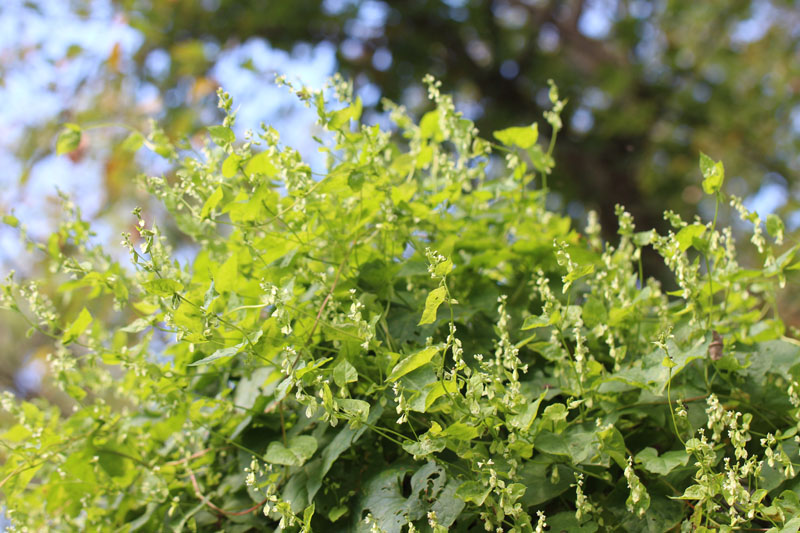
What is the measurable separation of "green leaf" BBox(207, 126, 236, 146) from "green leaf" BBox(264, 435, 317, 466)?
382 mm

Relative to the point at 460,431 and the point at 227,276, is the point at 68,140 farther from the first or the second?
the point at 460,431

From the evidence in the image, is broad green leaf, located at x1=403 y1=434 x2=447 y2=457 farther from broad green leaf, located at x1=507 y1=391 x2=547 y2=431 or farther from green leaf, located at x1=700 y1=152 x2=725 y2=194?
green leaf, located at x1=700 y1=152 x2=725 y2=194

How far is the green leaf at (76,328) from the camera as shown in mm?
933

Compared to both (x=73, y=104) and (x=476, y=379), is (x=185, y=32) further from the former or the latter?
(x=476, y=379)

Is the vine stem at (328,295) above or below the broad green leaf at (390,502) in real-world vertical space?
above

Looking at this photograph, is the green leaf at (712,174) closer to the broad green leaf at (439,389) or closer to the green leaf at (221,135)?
the broad green leaf at (439,389)

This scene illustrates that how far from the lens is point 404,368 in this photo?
707mm

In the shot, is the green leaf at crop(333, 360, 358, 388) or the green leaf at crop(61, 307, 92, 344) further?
the green leaf at crop(61, 307, 92, 344)

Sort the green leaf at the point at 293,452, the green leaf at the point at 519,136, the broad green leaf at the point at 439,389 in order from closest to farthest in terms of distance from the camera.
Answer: the broad green leaf at the point at 439,389
the green leaf at the point at 293,452
the green leaf at the point at 519,136

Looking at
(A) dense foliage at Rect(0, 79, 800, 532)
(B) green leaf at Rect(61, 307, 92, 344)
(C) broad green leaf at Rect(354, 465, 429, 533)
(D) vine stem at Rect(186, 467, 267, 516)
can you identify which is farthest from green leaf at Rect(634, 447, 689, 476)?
(B) green leaf at Rect(61, 307, 92, 344)

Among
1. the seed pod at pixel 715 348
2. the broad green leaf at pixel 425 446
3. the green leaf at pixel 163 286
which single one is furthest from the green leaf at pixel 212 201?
the seed pod at pixel 715 348

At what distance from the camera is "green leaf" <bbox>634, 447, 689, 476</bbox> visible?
2.38 feet

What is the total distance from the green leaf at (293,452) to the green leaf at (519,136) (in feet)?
1.74

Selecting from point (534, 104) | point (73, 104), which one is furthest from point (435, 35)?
point (73, 104)
